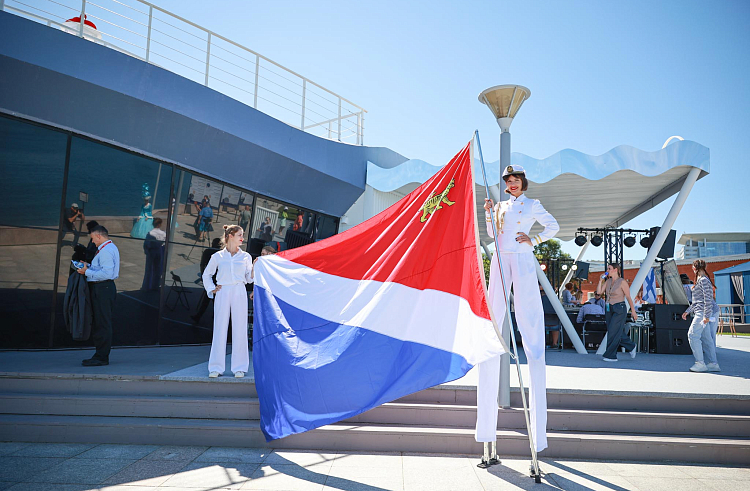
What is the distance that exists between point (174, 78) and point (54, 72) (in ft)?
5.71

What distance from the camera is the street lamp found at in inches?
186

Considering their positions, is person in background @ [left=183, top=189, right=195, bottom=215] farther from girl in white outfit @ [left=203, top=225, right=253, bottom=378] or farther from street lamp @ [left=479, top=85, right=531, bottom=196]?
street lamp @ [left=479, top=85, right=531, bottom=196]

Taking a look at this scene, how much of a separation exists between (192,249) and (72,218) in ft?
7.22

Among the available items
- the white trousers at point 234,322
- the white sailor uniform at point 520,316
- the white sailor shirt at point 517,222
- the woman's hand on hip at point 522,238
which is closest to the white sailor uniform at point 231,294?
the white trousers at point 234,322

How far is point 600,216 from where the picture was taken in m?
14.7

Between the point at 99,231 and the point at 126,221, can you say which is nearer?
the point at 99,231

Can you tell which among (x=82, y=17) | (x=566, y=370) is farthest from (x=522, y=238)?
(x=82, y=17)

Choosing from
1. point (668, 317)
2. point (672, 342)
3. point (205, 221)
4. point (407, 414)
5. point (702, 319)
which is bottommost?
point (407, 414)

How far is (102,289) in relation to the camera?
618cm

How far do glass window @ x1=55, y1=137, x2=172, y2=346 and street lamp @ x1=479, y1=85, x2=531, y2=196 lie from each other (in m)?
6.37

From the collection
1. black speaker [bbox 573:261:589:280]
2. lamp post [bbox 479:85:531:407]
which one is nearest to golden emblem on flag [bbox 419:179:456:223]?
lamp post [bbox 479:85:531:407]

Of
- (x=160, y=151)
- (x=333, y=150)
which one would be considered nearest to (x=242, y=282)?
(x=160, y=151)

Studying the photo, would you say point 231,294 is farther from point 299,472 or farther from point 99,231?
point 299,472

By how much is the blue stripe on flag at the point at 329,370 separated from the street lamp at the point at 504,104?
2.20 m
